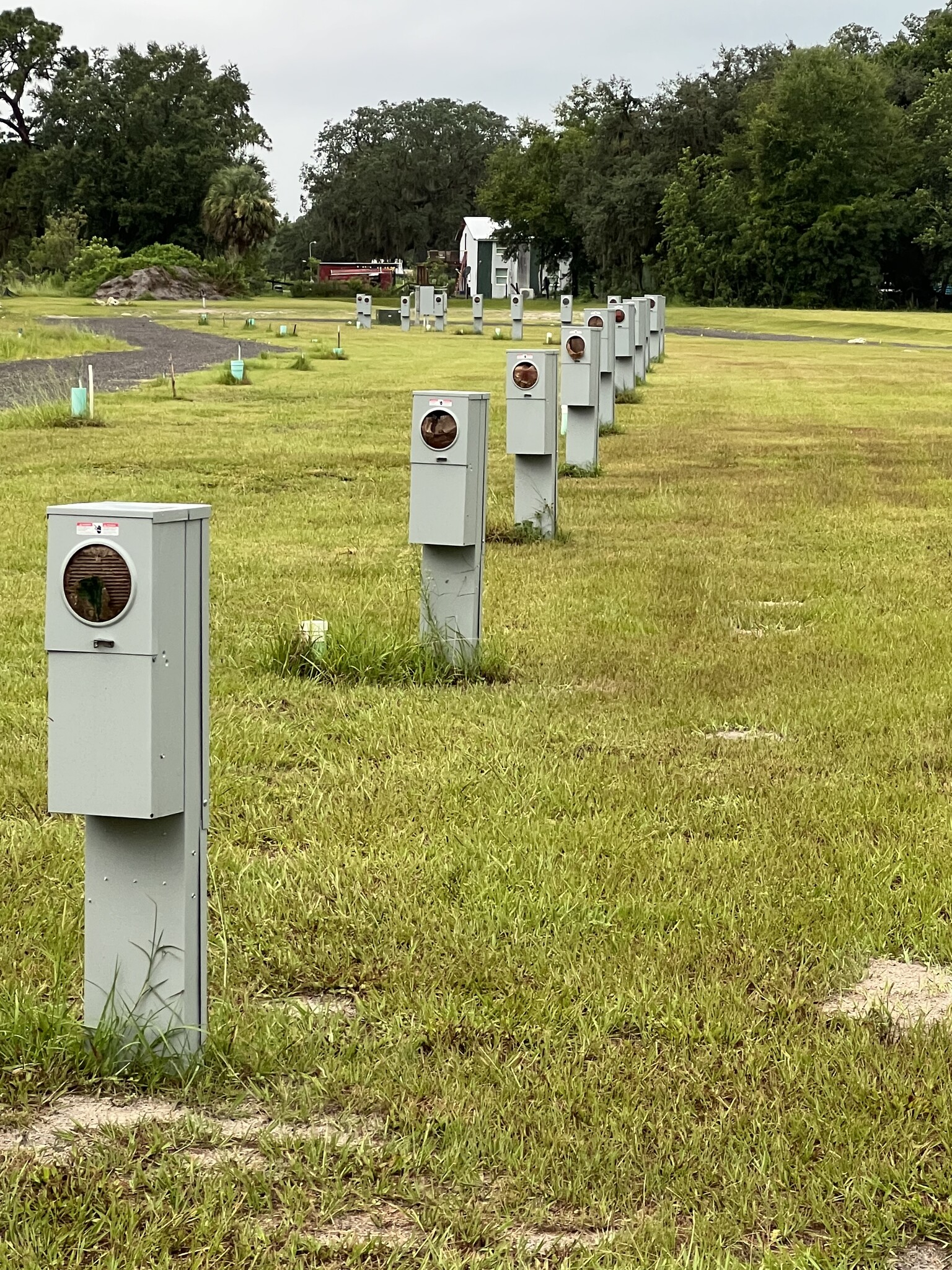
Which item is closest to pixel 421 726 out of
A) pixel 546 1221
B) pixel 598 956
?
pixel 598 956

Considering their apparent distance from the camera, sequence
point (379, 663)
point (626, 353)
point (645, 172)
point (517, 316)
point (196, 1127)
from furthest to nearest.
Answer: point (645, 172) < point (517, 316) < point (626, 353) < point (379, 663) < point (196, 1127)

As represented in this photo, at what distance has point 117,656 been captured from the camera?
3072mm

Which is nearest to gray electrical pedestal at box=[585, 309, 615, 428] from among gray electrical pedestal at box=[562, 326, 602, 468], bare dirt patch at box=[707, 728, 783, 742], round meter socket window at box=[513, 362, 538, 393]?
gray electrical pedestal at box=[562, 326, 602, 468]

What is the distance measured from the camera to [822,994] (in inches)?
150

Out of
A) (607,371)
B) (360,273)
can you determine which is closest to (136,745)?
(607,371)

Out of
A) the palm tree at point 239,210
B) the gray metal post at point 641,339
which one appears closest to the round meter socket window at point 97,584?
the gray metal post at point 641,339

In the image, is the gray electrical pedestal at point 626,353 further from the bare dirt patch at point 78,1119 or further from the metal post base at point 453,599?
the bare dirt patch at point 78,1119

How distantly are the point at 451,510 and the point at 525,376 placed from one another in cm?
324

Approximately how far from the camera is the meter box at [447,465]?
248 inches

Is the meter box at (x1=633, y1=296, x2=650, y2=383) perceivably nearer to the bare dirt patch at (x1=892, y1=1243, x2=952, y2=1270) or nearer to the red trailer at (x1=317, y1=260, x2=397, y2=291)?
the bare dirt patch at (x1=892, y1=1243, x2=952, y2=1270)

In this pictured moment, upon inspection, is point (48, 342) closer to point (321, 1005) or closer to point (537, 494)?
point (537, 494)

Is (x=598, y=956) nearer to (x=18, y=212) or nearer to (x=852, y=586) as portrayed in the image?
(x=852, y=586)

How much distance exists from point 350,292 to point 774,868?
80161 mm

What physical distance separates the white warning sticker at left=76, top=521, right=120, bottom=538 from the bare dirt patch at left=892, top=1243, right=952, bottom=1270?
6.02 ft
